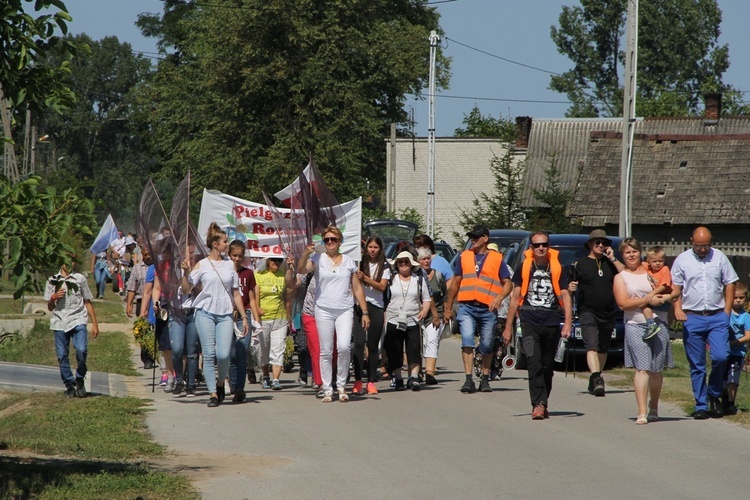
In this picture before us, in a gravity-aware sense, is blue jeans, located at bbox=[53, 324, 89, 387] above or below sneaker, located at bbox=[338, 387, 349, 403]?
above

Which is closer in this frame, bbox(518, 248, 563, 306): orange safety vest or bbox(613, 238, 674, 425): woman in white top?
bbox(613, 238, 674, 425): woman in white top

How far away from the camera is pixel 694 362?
12.0 m

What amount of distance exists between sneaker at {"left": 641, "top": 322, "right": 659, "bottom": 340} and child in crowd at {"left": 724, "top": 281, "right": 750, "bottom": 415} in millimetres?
959

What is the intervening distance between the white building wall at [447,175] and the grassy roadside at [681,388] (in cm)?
3904

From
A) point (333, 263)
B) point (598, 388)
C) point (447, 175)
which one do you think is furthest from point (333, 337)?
point (447, 175)

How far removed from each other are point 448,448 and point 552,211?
26186 millimetres

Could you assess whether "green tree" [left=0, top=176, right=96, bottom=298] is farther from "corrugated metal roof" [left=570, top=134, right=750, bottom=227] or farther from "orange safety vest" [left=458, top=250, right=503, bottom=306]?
"corrugated metal roof" [left=570, top=134, right=750, bottom=227]

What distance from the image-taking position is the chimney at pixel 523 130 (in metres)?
61.6

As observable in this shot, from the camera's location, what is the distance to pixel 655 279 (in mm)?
12094

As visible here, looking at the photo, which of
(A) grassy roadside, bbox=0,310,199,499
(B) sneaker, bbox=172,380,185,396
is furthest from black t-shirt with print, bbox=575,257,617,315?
(A) grassy roadside, bbox=0,310,199,499

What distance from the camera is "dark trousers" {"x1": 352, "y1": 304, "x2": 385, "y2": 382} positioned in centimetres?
1428

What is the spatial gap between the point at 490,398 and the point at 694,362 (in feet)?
8.50

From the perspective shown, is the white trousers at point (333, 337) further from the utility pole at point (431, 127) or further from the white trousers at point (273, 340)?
the utility pole at point (431, 127)

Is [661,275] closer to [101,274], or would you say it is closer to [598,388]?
[598,388]
